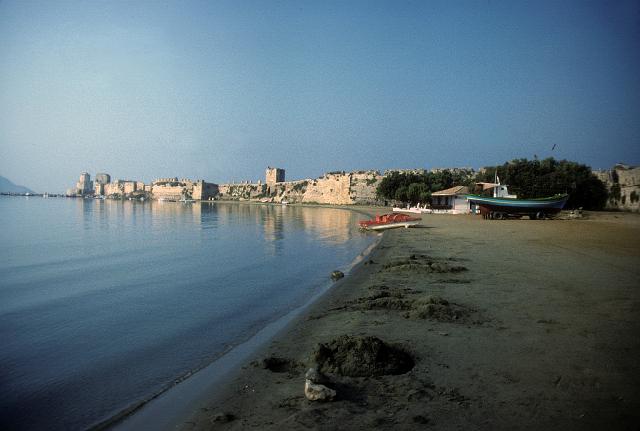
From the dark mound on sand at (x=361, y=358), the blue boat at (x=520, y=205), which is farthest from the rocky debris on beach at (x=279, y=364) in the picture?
the blue boat at (x=520, y=205)

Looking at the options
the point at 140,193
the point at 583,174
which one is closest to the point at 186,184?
the point at 140,193

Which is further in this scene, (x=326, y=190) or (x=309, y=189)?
(x=309, y=189)

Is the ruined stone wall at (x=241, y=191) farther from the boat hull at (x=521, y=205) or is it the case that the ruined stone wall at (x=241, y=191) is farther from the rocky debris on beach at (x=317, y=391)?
the rocky debris on beach at (x=317, y=391)

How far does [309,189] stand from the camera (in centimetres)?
12031

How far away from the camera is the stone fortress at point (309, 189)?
44.1m

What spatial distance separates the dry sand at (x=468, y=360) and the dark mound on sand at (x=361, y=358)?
6 cm

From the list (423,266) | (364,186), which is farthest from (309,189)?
(423,266)

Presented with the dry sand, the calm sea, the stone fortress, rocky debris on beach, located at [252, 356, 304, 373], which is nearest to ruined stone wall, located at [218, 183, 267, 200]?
the stone fortress

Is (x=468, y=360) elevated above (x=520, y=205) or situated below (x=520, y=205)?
below

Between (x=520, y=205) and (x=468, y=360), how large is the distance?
32202mm

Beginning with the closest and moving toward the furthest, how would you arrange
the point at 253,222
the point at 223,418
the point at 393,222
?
the point at 223,418 < the point at 393,222 < the point at 253,222

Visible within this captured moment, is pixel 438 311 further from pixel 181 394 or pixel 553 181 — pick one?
pixel 553 181

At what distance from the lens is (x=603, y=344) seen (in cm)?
471

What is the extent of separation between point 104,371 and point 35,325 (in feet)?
10.4
